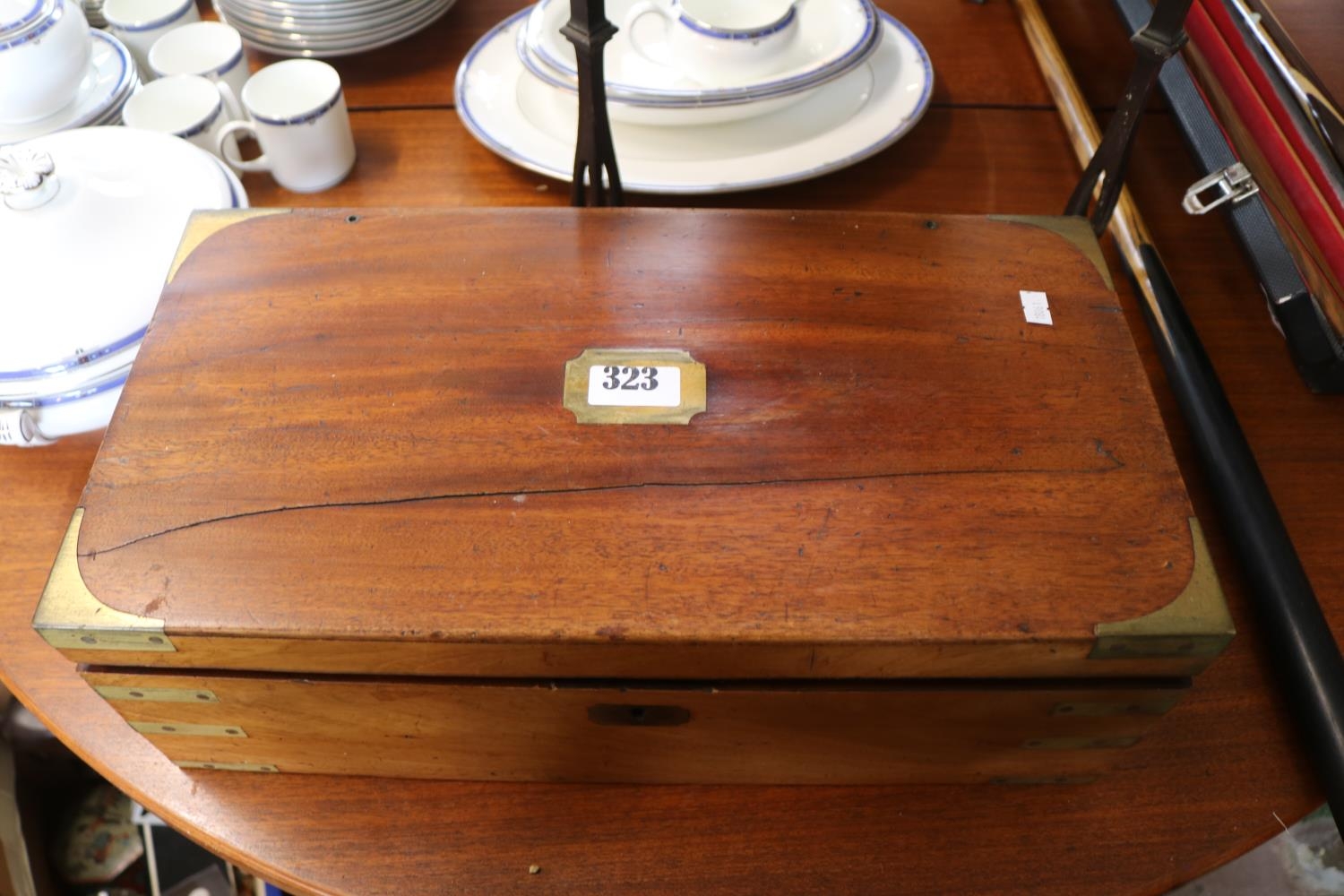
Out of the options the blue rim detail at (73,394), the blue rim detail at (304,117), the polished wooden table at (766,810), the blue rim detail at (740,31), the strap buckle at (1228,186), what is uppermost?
the blue rim detail at (740,31)

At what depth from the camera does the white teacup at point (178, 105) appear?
100cm

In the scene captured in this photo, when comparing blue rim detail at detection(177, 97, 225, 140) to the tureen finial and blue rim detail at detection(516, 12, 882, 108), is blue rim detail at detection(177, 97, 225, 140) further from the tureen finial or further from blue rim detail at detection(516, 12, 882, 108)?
blue rim detail at detection(516, 12, 882, 108)

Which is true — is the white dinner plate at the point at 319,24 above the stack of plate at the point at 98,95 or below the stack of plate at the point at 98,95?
above

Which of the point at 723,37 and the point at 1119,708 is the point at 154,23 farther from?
the point at 1119,708

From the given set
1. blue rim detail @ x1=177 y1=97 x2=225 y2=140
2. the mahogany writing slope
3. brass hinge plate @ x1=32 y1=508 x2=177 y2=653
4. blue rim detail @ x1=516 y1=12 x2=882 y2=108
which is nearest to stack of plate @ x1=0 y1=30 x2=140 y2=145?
blue rim detail @ x1=177 y1=97 x2=225 y2=140

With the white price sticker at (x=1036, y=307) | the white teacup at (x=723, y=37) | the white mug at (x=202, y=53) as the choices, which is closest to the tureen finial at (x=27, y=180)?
the white mug at (x=202, y=53)

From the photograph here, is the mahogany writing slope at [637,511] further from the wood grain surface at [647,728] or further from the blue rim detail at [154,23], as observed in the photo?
the blue rim detail at [154,23]

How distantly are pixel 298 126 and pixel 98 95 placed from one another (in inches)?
9.9

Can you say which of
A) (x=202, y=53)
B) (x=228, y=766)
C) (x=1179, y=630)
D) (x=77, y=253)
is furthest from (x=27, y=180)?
(x=1179, y=630)

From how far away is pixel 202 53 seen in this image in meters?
1.10

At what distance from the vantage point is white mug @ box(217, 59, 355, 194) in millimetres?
969

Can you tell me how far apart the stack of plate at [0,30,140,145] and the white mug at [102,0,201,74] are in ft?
0.08

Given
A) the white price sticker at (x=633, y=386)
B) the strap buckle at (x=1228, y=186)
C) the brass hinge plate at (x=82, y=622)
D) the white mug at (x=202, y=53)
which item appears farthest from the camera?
the white mug at (x=202, y=53)

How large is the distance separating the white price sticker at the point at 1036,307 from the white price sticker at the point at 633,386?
10.9 inches
